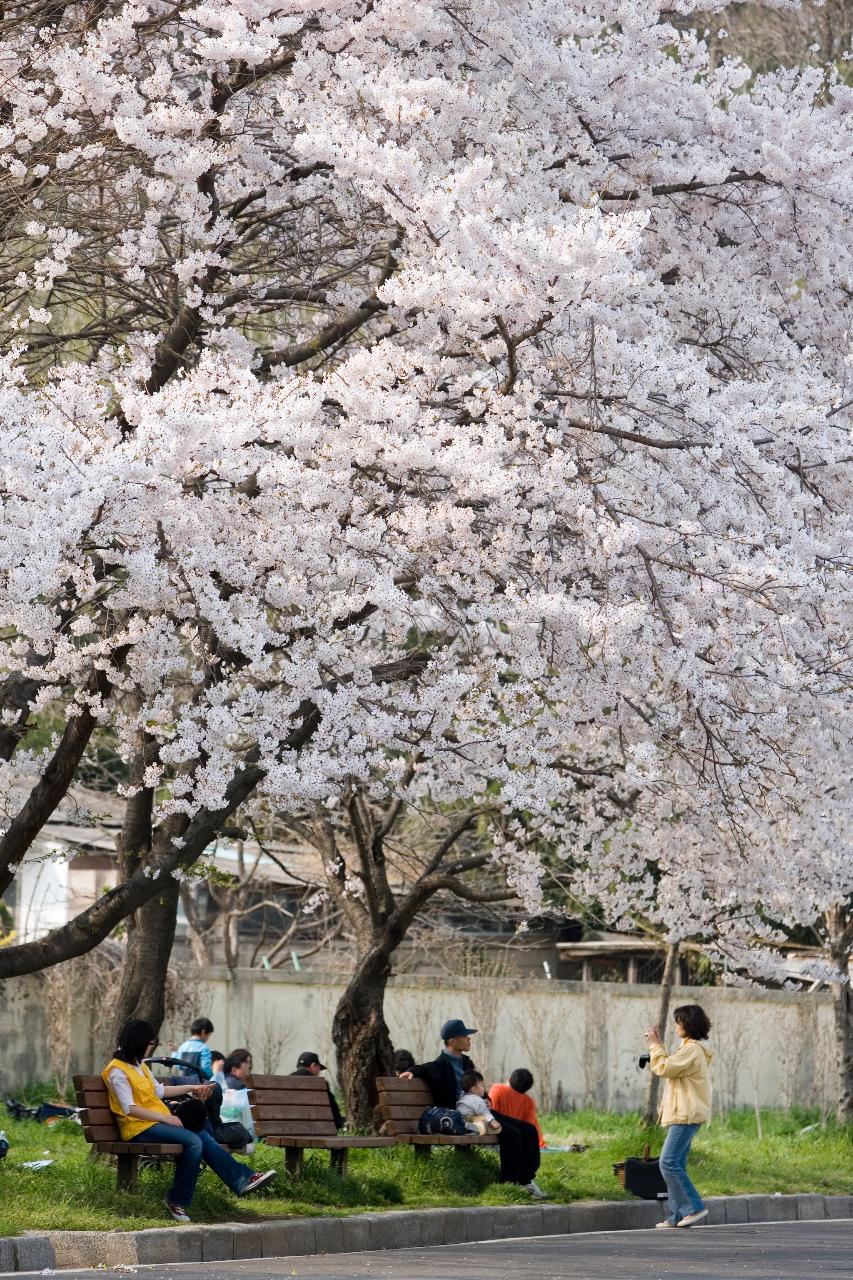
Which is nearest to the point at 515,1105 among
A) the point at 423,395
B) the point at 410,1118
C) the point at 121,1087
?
the point at 410,1118

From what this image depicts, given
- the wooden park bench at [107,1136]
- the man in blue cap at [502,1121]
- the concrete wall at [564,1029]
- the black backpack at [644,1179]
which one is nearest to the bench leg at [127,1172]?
the wooden park bench at [107,1136]

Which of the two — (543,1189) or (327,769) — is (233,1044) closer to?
(543,1189)

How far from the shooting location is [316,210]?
461 inches

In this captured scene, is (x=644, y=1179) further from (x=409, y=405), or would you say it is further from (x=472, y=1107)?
(x=409, y=405)

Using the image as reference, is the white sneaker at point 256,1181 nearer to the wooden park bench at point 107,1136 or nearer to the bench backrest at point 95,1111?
the wooden park bench at point 107,1136

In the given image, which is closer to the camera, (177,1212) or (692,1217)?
(177,1212)

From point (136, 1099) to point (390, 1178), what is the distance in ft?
8.10

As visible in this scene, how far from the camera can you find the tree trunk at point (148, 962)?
39.8 feet

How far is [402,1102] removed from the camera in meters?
12.1

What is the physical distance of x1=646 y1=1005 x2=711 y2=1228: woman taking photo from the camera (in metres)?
11.2

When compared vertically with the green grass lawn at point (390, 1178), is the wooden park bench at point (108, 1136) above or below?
above

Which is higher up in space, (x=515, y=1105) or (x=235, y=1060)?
(x=235, y=1060)

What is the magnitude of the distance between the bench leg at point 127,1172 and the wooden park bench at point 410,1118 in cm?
230

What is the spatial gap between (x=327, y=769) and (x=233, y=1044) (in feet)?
39.2
